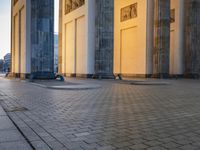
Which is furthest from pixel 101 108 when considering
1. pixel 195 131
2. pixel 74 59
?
pixel 74 59

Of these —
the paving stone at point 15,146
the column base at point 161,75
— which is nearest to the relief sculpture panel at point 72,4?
the column base at point 161,75

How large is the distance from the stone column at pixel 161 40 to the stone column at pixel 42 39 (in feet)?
41.2

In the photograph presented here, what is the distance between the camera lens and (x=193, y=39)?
1088 inches

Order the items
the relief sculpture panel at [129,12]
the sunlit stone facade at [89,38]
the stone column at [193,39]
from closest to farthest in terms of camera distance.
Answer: the sunlit stone facade at [89,38] < the stone column at [193,39] < the relief sculpture panel at [129,12]

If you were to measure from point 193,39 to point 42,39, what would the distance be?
53.8ft

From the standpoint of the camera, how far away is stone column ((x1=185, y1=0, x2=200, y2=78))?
2756cm

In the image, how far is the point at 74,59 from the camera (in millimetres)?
27578

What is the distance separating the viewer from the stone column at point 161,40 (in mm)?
26594

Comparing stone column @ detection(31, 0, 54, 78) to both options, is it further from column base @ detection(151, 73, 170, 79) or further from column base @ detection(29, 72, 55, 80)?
column base @ detection(151, 73, 170, 79)

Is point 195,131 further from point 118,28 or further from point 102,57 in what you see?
point 118,28

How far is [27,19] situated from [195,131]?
17.1m

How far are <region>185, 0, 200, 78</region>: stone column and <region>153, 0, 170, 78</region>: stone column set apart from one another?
256 centimetres

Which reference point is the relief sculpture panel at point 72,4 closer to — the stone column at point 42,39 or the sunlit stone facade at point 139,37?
the sunlit stone facade at point 139,37

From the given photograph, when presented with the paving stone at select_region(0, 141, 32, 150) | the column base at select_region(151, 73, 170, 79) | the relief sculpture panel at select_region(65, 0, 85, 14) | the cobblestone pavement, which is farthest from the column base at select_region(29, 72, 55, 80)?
the paving stone at select_region(0, 141, 32, 150)
